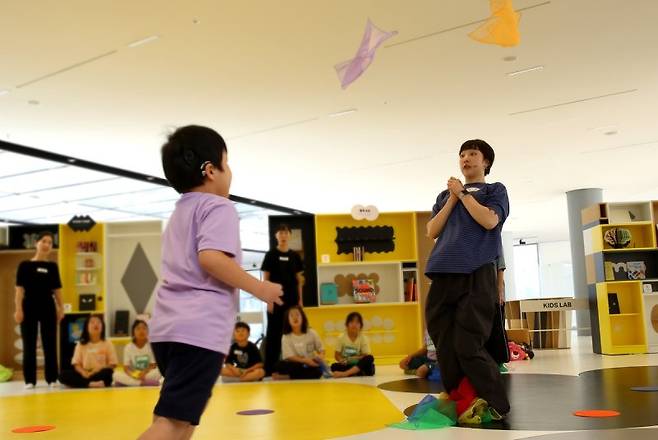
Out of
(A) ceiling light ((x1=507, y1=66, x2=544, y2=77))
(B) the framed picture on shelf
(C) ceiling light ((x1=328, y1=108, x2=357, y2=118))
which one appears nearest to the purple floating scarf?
(A) ceiling light ((x1=507, y1=66, x2=544, y2=77))

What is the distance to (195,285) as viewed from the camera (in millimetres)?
1843

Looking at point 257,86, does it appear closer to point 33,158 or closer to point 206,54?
point 206,54

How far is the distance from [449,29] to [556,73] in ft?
6.45

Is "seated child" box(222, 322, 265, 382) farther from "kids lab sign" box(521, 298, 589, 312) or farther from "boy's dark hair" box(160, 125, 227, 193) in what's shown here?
"boy's dark hair" box(160, 125, 227, 193)

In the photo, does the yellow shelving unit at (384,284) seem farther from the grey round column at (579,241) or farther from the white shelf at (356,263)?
the grey round column at (579,241)

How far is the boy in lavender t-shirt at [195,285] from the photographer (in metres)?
1.77

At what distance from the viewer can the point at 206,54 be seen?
6.79 m

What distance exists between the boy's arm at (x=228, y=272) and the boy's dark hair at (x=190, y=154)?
0.25 metres

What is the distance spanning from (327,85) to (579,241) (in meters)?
8.73

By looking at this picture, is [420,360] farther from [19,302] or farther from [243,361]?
[19,302]

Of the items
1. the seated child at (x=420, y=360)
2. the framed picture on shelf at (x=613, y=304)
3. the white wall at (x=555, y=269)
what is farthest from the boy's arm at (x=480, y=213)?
the white wall at (x=555, y=269)

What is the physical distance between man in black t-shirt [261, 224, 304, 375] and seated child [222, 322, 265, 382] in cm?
60

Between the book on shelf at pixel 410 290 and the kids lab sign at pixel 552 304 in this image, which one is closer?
the book on shelf at pixel 410 290

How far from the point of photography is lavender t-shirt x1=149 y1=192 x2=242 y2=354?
179 centimetres
